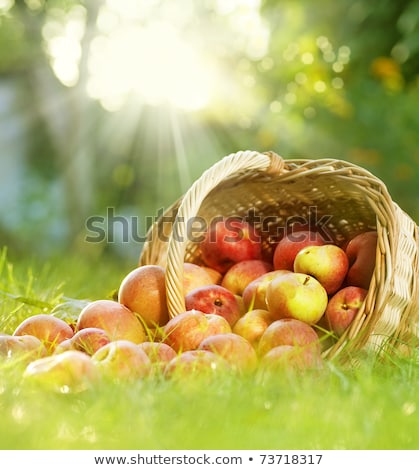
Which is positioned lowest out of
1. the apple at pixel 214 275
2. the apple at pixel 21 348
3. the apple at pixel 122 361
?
the apple at pixel 214 275

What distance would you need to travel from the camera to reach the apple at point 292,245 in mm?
2316

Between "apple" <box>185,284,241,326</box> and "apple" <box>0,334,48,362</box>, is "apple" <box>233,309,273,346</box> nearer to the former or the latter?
"apple" <box>185,284,241,326</box>

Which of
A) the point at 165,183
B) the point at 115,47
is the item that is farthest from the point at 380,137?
the point at 115,47

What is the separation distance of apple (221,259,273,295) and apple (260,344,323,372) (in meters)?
0.61

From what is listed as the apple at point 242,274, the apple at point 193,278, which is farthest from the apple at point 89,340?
the apple at point 242,274

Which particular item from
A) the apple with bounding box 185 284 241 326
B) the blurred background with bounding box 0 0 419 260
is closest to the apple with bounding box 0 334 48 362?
the apple with bounding box 185 284 241 326

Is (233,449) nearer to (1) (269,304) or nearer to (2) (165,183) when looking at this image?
(1) (269,304)

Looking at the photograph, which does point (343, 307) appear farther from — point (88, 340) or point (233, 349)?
point (88, 340)

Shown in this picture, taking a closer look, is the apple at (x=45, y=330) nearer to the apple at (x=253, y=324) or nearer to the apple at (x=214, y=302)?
the apple at (x=214, y=302)

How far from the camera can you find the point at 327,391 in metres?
1.62

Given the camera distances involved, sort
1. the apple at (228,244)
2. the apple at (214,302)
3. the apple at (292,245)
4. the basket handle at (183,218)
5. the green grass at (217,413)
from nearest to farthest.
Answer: the green grass at (217,413) < the basket handle at (183,218) < the apple at (214,302) < the apple at (292,245) < the apple at (228,244)

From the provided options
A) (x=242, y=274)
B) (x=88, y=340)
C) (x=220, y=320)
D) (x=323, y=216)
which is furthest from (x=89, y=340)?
(x=323, y=216)

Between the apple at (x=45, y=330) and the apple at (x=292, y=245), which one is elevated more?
the apple at (x=292, y=245)

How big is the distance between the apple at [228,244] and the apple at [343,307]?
48 cm
